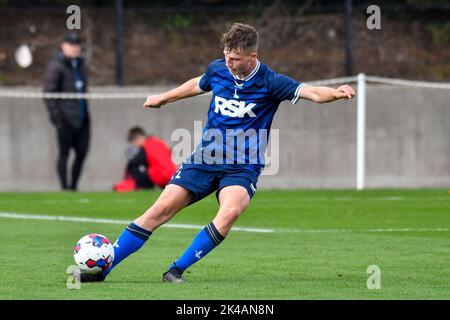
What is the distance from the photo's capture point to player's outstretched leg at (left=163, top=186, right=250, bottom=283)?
8289mm

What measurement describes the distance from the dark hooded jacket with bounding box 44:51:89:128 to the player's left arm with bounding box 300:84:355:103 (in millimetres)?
10395

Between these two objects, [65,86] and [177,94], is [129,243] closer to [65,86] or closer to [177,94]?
[177,94]

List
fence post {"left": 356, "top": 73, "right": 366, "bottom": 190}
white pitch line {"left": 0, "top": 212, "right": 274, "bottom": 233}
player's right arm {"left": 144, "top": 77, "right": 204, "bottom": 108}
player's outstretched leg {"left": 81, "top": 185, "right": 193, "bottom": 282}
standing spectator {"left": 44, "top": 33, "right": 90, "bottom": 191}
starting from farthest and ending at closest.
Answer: fence post {"left": 356, "top": 73, "right": 366, "bottom": 190} < standing spectator {"left": 44, "top": 33, "right": 90, "bottom": 191} < white pitch line {"left": 0, "top": 212, "right": 274, "bottom": 233} < player's right arm {"left": 144, "top": 77, "right": 204, "bottom": 108} < player's outstretched leg {"left": 81, "top": 185, "right": 193, "bottom": 282}

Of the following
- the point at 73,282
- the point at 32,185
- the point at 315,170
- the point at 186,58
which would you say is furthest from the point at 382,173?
the point at 73,282

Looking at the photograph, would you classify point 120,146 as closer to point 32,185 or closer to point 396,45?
point 32,185

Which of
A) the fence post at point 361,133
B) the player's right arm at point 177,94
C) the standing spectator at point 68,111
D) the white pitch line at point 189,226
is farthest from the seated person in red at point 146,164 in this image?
the player's right arm at point 177,94

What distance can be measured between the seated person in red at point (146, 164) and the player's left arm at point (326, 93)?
979 centimetres

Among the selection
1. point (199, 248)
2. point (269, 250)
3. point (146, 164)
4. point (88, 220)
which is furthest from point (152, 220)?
point (146, 164)

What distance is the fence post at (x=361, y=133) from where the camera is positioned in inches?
752

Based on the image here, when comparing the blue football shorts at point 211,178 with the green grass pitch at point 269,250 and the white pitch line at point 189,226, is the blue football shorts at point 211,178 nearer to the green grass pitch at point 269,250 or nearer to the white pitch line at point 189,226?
the green grass pitch at point 269,250

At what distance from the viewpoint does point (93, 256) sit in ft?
27.0

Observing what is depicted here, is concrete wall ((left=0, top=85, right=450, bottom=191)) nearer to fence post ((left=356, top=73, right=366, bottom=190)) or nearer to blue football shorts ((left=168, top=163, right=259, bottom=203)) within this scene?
fence post ((left=356, top=73, right=366, bottom=190))

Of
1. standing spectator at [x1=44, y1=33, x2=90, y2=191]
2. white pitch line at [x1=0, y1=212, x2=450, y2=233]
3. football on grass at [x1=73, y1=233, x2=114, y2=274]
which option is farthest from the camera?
standing spectator at [x1=44, y1=33, x2=90, y2=191]

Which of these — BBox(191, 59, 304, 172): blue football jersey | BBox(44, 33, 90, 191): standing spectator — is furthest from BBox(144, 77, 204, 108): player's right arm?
BBox(44, 33, 90, 191): standing spectator
